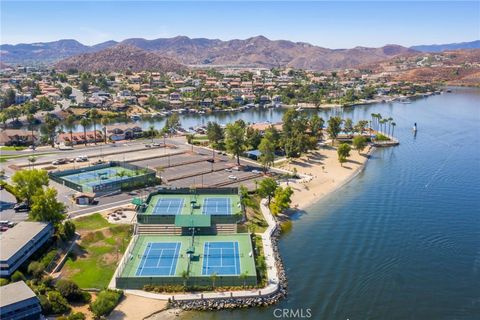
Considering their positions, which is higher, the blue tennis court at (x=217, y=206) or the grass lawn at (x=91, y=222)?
the blue tennis court at (x=217, y=206)

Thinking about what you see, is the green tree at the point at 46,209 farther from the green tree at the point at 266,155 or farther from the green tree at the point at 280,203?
the green tree at the point at 266,155

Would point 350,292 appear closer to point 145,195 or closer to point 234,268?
point 234,268

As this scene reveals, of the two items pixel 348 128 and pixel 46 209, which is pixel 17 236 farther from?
pixel 348 128

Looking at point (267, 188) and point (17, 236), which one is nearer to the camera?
point (17, 236)

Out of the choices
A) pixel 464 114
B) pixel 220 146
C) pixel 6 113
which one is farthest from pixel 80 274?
pixel 464 114

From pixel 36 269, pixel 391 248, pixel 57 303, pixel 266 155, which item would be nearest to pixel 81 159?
pixel 266 155

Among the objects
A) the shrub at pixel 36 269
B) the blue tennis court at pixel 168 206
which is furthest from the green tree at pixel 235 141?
the shrub at pixel 36 269

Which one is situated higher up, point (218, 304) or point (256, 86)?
point (256, 86)
